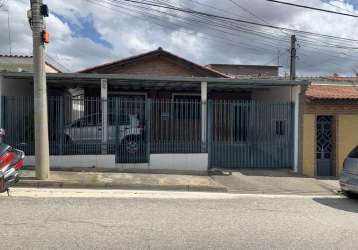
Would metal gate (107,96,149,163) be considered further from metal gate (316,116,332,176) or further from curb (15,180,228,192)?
metal gate (316,116,332,176)

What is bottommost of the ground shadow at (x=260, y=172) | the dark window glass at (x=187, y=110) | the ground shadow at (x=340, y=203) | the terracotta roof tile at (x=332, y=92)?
the ground shadow at (x=340, y=203)

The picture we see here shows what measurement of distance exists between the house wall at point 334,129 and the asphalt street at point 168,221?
3870 millimetres

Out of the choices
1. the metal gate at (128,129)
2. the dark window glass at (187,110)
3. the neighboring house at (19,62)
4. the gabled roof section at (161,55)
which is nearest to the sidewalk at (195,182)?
the metal gate at (128,129)

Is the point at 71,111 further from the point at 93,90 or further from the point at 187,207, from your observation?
the point at 187,207

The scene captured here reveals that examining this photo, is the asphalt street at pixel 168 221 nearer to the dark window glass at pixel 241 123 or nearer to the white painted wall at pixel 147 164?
A: the white painted wall at pixel 147 164

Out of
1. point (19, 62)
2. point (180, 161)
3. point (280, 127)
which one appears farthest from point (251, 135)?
point (19, 62)

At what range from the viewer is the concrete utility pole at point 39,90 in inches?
404

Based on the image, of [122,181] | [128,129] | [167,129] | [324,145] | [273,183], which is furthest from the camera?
[324,145]

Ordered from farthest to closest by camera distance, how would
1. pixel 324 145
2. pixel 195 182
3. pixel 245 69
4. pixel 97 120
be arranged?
pixel 245 69 < pixel 324 145 < pixel 97 120 < pixel 195 182

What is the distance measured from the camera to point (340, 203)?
953cm

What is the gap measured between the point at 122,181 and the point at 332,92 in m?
8.08

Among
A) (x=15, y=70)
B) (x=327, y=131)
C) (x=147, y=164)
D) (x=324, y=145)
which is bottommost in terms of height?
(x=147, y=164)

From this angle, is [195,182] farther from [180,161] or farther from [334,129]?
[334,129]

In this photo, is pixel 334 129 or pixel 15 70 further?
pixel 15 70
